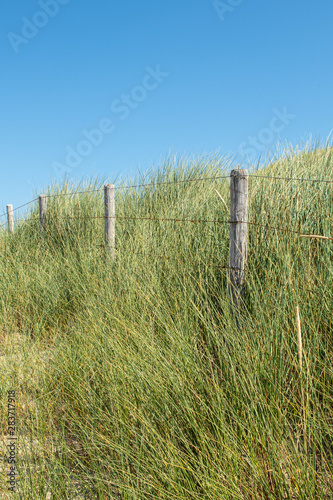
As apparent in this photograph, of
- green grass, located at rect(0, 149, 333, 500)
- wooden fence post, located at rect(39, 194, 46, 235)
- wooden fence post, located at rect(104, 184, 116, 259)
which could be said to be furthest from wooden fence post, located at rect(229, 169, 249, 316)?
wooden fence post, located at rect(39, 194, 46, 235)

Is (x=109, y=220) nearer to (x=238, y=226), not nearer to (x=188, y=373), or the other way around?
(x=238, y=226)

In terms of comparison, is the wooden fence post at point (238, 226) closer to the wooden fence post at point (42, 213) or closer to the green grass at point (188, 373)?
the green grass at point (188, 373)

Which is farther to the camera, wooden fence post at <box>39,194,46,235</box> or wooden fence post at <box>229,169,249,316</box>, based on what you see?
wooden fence post at <box>39,194,46,235</box>

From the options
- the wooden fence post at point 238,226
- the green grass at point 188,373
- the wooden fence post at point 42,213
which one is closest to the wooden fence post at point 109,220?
the green grass at point 188,373

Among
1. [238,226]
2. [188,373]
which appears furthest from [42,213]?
→ [188,373]

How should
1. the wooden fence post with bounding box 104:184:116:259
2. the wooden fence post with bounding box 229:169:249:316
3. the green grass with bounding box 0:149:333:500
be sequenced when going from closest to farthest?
the green grass with bounding box 0:149:333:500
the wooden fence post with bounding box 229:169:249:316
the wooden fence post with bounding box 104:184:116:259

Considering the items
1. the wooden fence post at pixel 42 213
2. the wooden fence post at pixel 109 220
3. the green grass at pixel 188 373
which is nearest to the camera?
the green grass at pixel 188 373

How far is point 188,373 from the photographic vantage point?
2.10 metres

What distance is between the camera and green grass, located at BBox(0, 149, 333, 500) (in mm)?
1667

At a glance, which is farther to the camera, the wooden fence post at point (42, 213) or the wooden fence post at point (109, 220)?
the wooden fence post at point (42, 213)

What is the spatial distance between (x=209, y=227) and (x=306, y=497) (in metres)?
2.74

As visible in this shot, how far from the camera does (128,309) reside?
3.12 meters

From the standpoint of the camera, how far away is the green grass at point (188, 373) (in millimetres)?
1667

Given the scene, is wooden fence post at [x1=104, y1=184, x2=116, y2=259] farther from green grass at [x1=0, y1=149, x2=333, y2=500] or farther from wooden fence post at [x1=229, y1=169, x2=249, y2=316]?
wooden fence post at [x1=229, y1=169, x2=249, y2=316]
